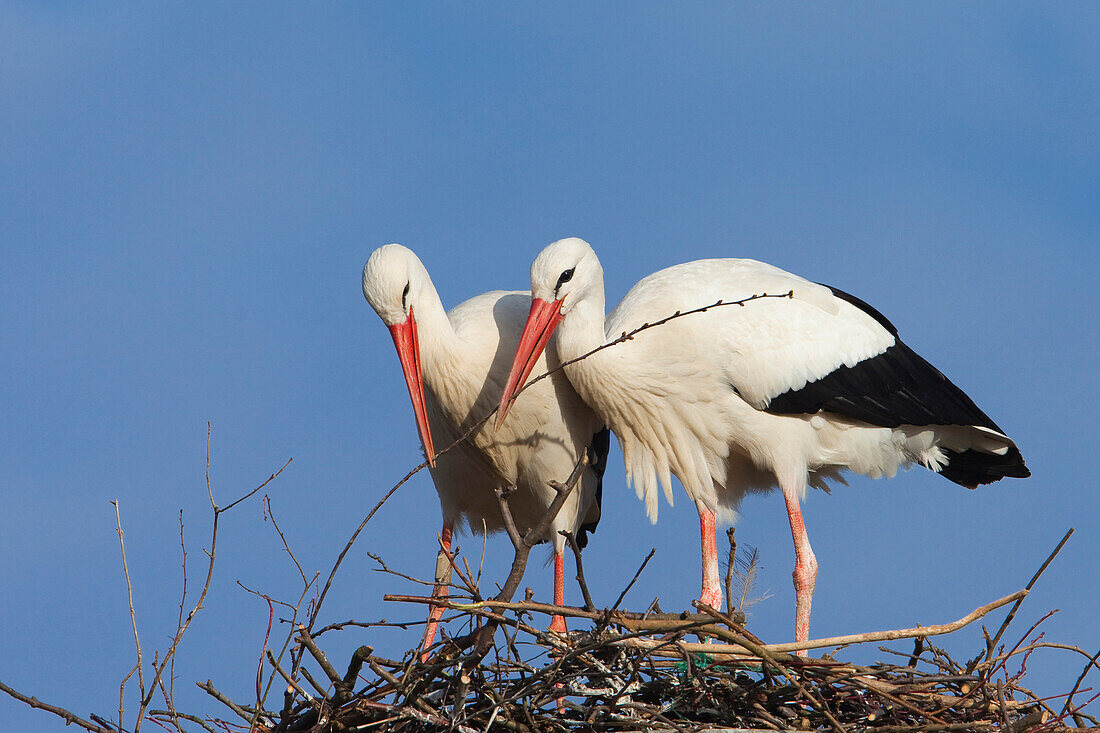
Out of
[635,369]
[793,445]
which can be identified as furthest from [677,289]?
[793,445]

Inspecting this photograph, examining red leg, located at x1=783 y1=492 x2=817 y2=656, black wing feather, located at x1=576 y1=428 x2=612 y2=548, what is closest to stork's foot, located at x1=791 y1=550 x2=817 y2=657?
red leg, located at x1=783 y1=492 x2=817 y2=656

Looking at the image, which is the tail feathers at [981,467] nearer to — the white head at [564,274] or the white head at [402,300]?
the white head at [564,274]

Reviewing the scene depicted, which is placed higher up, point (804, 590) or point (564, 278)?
point (564, 278)

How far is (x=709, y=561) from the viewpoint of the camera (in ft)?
19.6

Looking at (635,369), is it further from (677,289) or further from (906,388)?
(906,388)

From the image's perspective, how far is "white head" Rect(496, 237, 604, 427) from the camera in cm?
550

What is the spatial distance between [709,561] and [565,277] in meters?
1.40

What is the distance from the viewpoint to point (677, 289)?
5836mm

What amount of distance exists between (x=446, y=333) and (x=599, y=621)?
1.99 m

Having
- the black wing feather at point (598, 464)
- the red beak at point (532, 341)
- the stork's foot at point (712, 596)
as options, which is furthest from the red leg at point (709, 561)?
the red beak at point (532, 341)

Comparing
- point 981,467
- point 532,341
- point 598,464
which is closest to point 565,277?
point 532,341

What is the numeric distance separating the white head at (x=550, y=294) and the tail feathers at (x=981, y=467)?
6.74ft

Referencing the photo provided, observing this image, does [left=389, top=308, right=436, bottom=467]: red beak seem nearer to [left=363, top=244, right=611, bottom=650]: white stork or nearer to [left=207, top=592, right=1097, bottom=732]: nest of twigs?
[left=363, top=244, right=611, bottom=650]: white stork

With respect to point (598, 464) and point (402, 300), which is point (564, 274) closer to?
point (402, 300)
